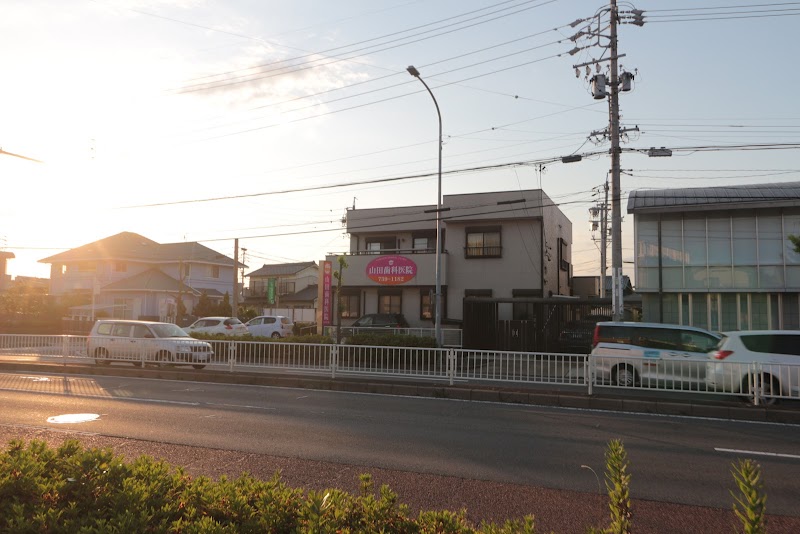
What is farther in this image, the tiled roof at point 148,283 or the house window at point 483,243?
the tiled roof at point 148,283

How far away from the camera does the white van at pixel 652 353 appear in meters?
12.3

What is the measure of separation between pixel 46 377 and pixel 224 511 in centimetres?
1487

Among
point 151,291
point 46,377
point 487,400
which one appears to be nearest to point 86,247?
point 151,291

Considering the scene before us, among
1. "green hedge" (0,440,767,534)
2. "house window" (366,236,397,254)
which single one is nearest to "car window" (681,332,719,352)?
"green hedge" (0,440,767,534)

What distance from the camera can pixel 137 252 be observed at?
2077 inches

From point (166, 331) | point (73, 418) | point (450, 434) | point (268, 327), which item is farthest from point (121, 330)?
point (268, 327)

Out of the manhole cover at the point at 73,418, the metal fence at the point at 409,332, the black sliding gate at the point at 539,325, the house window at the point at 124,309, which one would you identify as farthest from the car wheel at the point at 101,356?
the house window at the point at 124,309

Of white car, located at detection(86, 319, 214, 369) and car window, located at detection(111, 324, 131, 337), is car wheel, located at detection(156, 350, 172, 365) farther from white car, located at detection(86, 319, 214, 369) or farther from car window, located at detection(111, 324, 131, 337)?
car window, located at detection(111, 324, 131, 337)

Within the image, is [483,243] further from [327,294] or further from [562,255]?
[327,294]

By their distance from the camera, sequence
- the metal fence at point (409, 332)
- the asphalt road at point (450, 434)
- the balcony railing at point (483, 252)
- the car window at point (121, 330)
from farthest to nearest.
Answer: the balcony railing at point (483, 252) → the metal fence at point (409, 332) → the car window at point (121, 330) → the asphalt road at point (450, 434)

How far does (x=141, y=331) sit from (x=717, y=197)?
71.0 ft

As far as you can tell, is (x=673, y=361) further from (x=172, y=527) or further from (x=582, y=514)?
(x=172, y=527)

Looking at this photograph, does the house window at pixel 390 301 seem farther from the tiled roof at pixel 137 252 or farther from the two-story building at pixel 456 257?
the tiled roof at pixel 137 252

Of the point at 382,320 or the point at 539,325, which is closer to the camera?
the point at 539,325
